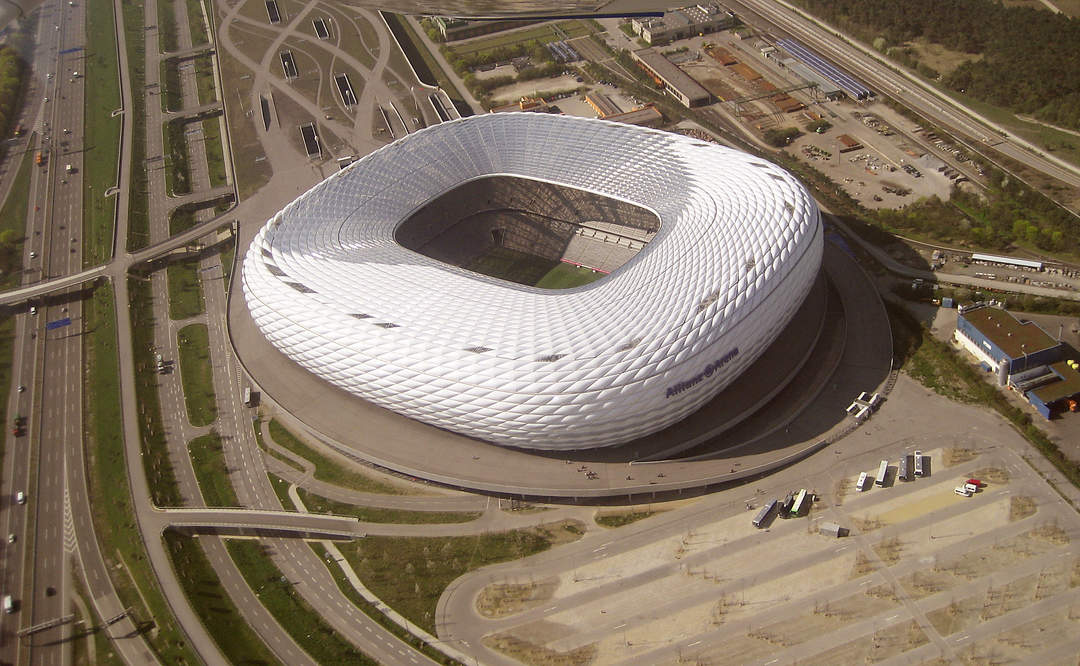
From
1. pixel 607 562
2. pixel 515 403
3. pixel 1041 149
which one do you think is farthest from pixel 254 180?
pixel 1041 149

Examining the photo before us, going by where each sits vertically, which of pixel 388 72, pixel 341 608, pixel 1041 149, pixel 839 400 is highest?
pixel 388 72

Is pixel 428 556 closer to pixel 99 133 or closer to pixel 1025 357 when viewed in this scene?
A: pixel 1025 357

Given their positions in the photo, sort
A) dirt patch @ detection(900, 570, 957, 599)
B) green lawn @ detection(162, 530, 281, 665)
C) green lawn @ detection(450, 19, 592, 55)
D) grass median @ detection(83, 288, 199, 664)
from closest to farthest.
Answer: dirt patch @ detection(900, 570, 957, 599), green lawn @ detection(162, 530, 281, 665), grass median @ detection(83, 288, 199, 664), green lawn @ detection(450, 19, 592, 55)

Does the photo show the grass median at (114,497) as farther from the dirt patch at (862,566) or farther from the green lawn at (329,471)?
the dirt patch at (862,566)

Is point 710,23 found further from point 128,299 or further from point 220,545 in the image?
point 220,545

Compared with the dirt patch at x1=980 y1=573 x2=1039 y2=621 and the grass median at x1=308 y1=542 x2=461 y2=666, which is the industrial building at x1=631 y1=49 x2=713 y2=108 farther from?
the grass median at x1=308 y1=542 x2=461 y2=666

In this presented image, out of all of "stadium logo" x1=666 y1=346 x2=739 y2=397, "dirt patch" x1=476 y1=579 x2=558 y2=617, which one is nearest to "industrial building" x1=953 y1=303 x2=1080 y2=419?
"stadium logo" x1=666 y1=346 x2=739 y2=397

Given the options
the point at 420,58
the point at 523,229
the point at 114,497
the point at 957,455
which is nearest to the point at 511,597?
the point at 114,497
